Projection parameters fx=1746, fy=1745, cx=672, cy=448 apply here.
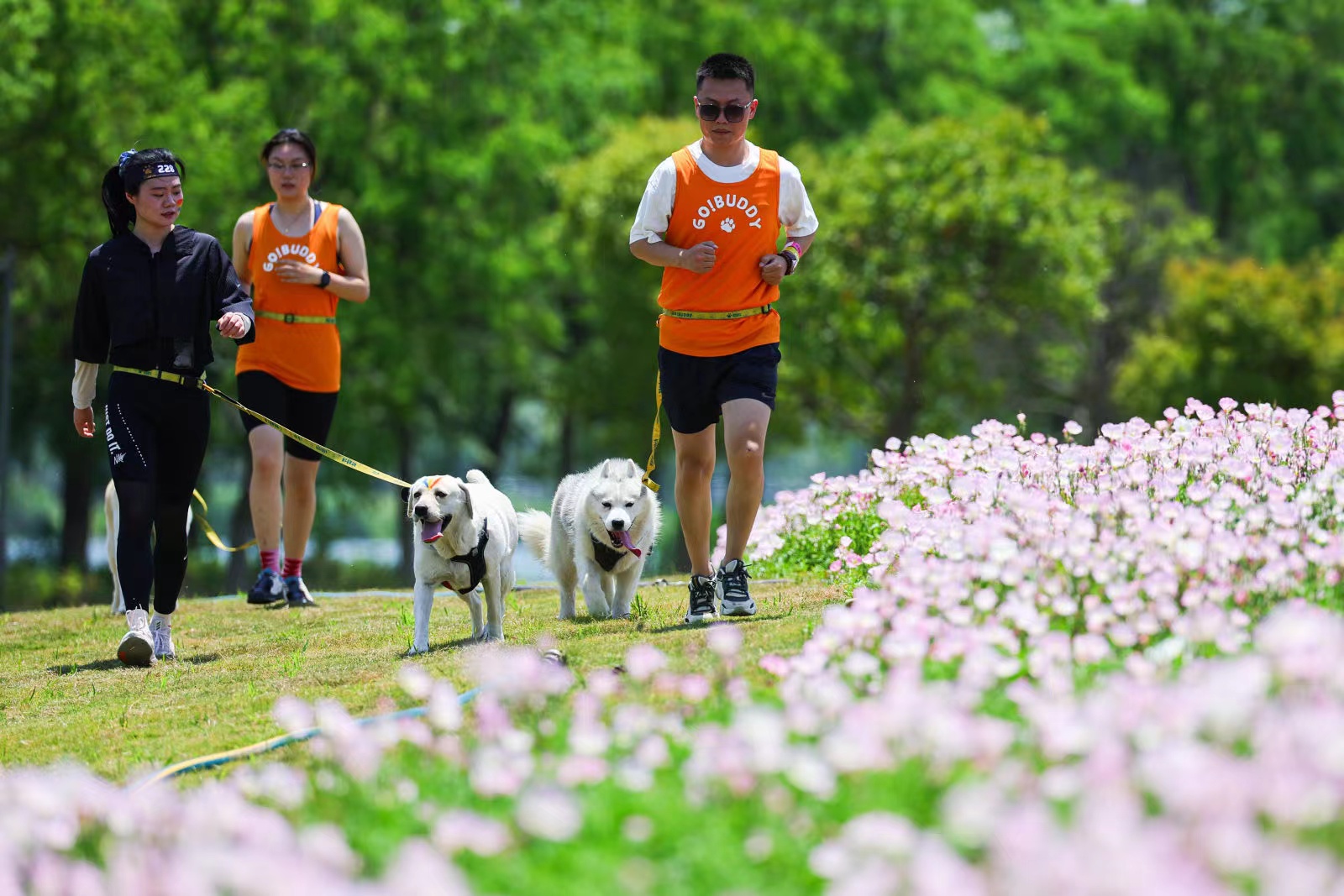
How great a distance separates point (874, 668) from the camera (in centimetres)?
465

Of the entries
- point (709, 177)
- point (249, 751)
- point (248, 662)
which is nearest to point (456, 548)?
point (248, 662)

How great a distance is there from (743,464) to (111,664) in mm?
3361

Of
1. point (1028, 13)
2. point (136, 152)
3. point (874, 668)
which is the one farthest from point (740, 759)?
point (1028, 13)

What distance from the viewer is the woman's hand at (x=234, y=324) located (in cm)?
808

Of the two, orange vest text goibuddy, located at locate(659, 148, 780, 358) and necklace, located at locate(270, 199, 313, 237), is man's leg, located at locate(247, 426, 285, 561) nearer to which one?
necklace, located at locate(270, 199, 313, 237)

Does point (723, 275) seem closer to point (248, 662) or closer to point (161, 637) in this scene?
point (248, 662)

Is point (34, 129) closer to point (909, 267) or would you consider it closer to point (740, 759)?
point (909, 267)

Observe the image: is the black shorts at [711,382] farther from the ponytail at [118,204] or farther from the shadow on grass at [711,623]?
the ponytail at [118,204]

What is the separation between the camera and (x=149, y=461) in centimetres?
812

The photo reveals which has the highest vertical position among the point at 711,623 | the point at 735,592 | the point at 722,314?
the point at 722,314

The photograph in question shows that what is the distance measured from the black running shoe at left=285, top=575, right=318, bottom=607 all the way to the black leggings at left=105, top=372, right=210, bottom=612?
7.68ft

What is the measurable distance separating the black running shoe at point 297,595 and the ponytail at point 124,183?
3098 millimetres

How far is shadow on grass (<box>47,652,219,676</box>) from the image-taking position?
8.47 m

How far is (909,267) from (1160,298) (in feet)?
32.5
